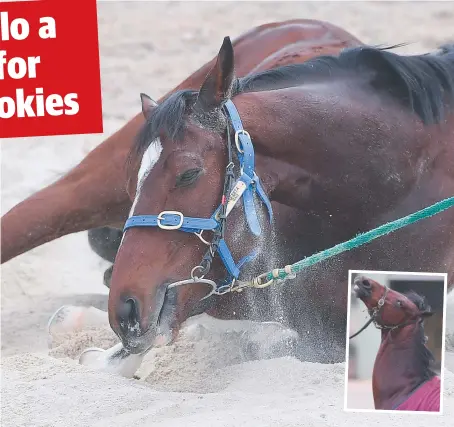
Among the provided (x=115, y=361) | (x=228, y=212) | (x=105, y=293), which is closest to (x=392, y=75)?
(x=228, y=212)

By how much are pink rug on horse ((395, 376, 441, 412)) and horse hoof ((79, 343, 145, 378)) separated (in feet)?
3.43

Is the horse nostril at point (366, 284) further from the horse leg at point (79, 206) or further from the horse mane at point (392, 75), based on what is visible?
the horse leg at point (79, 206)

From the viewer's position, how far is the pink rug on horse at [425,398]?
1988 mm

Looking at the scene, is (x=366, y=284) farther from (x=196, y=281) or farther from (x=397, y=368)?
(x=196, y=281)

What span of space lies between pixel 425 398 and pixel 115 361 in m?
1.19

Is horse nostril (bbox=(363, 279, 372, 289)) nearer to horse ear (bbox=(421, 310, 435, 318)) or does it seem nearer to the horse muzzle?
horse ear (bbox=(421, 310, 435, 318))

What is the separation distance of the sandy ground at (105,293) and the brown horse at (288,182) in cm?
25

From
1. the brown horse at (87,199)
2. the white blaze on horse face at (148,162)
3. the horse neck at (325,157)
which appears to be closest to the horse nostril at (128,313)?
the white blaze on horse face at (148,162)

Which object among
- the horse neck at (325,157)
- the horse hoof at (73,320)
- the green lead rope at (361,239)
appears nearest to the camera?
the green lead rope at (361,239)

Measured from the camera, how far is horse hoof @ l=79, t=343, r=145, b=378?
2846mm

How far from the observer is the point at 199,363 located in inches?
115

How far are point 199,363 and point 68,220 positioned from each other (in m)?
0.77

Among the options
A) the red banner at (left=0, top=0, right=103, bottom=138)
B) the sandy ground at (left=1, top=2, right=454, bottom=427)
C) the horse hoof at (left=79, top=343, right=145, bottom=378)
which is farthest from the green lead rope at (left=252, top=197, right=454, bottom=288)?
the red banner at (left=0, top=0, right=103, bottom=138)

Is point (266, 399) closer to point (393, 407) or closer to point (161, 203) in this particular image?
point (393, 407)
